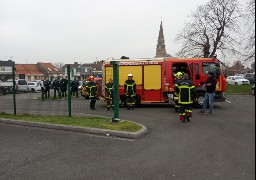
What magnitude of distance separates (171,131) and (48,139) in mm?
3431

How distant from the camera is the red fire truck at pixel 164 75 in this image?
15.6 meters

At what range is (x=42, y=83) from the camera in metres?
24.5

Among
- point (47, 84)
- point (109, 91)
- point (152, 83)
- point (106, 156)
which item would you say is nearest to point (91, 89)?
point (109, 91)

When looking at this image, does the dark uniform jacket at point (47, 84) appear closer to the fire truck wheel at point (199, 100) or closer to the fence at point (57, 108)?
the fence at point (57, 108)

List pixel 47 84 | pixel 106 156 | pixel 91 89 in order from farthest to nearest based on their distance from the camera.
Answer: pixel 47 84 → pixel 91 89 → pixel 106 156

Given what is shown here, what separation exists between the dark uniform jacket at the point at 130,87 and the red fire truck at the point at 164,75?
43.3 inches

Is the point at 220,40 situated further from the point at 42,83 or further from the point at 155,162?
the point at 155,162

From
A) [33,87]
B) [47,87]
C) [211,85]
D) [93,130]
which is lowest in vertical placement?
[93,130]

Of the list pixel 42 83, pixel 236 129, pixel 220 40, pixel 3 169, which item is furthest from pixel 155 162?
pixel 220 40

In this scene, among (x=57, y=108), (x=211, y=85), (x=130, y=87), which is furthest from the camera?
(x=57, y=108)

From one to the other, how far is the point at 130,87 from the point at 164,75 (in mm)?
1899

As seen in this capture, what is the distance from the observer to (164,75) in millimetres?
15977

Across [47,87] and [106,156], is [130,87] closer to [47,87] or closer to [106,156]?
[106,156]

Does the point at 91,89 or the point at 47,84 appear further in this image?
the point at 47,84
